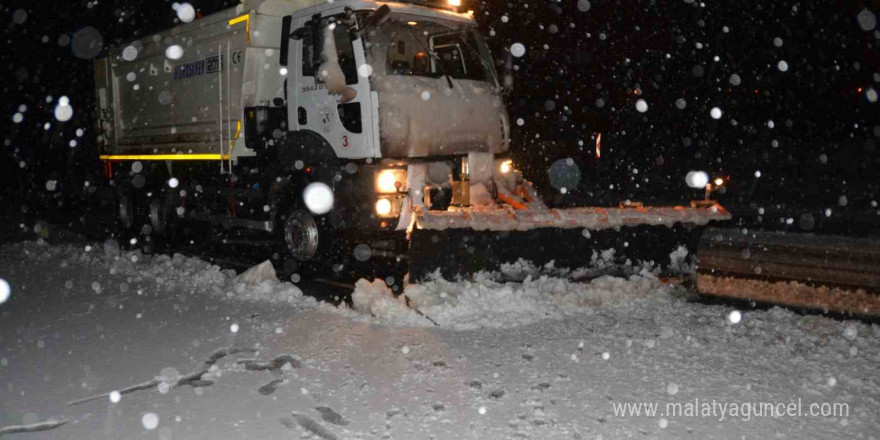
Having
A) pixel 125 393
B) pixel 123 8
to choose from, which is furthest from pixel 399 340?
pixel 123 8

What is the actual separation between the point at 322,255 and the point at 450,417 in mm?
4306

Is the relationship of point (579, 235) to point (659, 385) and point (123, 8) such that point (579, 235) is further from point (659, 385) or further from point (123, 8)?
point (123, 8)

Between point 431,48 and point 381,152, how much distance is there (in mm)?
1551

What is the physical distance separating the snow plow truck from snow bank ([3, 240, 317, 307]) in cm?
77

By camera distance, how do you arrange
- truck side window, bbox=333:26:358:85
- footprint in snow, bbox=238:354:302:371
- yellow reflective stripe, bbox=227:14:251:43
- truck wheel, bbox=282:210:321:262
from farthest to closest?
yellow reflective stripe, bbox=227:14:251:43 < truck wheel, bbox=282:210:321:262 < truck side window, bbox=333:26:358:85 < footprint in snow, bbox=238:354:302:371

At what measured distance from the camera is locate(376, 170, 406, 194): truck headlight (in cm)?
736

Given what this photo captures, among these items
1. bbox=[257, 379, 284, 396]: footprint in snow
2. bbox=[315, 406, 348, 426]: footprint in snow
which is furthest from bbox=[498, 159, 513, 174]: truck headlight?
bbox=[315, 406, 348, 426]: footprint in snow

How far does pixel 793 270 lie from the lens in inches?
262

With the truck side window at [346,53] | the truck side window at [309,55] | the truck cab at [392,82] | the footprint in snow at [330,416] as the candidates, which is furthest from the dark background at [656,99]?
the footprint in snow at [330,416]

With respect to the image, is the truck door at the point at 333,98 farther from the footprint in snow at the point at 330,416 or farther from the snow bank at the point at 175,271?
the footprint in snow at the point at 330,416

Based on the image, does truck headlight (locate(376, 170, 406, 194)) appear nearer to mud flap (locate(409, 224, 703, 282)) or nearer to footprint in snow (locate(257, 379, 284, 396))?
Answer: mud flap (locate(409, 224, 703, 282))

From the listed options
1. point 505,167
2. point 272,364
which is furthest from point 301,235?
point 272,364

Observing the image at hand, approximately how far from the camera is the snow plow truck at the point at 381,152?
7305 millimetres

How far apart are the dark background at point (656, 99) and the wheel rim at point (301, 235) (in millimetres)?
6780
